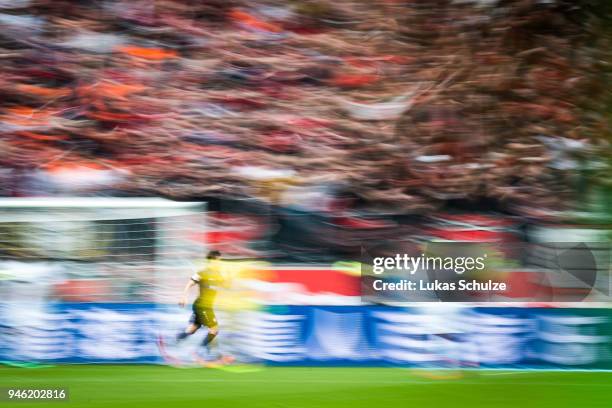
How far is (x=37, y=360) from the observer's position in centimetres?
407

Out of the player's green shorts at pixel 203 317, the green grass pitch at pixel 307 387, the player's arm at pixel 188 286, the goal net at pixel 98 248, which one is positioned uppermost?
the goal net at pixel 98 248

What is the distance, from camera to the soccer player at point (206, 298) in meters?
4.07

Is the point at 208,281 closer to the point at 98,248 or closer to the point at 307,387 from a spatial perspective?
the point at 98,248

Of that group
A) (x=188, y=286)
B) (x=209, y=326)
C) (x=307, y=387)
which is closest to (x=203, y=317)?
(x=209, y=326)

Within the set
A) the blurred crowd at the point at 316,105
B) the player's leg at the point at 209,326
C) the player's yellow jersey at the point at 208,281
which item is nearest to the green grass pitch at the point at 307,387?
the player's leg at the point at 209,326

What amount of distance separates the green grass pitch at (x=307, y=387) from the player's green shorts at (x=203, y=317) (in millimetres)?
194

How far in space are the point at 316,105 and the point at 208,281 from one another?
2.88 feet

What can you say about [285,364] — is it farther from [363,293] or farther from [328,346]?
[363,293]

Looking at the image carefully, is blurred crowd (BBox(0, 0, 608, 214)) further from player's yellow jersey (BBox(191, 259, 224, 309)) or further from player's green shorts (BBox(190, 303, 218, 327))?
player's green shorts (BBox(190, 303, 218, 327))

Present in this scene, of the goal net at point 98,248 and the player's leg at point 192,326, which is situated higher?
the goal net at point 98,248

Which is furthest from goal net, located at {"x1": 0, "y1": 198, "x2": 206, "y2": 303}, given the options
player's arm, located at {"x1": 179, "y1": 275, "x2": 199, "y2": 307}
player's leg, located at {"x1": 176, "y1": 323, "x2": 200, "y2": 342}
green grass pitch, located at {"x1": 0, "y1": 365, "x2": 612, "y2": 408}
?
green grass pitch, located at {"x1": 0, "y1": 365, "x2": 612, "y2": 408}

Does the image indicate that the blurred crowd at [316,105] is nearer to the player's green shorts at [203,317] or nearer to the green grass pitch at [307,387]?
the player's green shorts at [203,317]

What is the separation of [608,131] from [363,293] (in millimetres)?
1236

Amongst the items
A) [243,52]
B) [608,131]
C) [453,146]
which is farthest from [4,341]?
[608,131]
